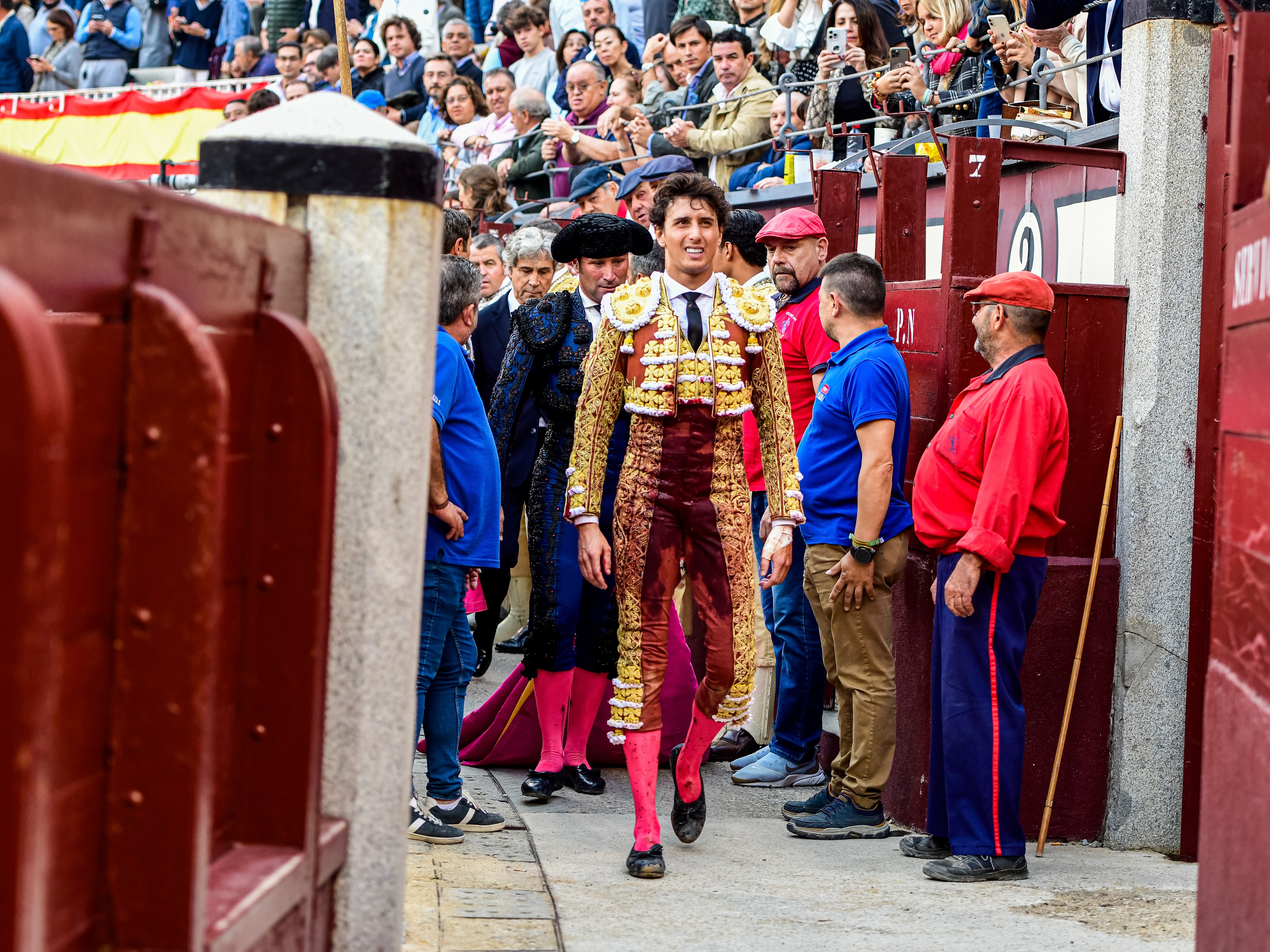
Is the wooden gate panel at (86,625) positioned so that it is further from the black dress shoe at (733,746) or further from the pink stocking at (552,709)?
the black dress shoe at (733,746)

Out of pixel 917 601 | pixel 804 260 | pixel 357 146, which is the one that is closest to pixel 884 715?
pixel 917 601

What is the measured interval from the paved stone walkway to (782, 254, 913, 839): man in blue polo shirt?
8.2 inches

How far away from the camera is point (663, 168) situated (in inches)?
316

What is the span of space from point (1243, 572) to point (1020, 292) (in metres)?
2.29

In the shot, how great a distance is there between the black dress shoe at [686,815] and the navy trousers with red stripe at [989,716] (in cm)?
82

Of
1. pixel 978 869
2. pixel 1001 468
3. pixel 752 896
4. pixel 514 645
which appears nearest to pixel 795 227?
pixel 1001 468

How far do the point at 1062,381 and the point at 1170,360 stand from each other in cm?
36

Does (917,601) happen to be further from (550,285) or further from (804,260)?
(550,285)

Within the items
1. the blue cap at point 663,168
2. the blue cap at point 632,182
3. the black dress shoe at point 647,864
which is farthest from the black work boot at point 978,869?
the blue cap at point 632,182

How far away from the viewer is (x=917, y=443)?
19.2 feet

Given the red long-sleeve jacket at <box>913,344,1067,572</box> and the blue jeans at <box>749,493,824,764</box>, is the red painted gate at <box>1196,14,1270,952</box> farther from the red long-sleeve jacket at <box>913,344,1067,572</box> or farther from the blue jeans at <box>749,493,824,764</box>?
the blue jeans at <box>749,493,824,764</box>

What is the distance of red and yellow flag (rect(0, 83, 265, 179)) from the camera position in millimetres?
17516

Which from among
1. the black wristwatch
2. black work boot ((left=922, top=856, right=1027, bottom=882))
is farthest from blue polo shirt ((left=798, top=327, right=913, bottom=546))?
black work boot ((left=922, top=856, right=1027, bottom=882))

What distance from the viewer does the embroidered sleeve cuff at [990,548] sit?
186 inches
